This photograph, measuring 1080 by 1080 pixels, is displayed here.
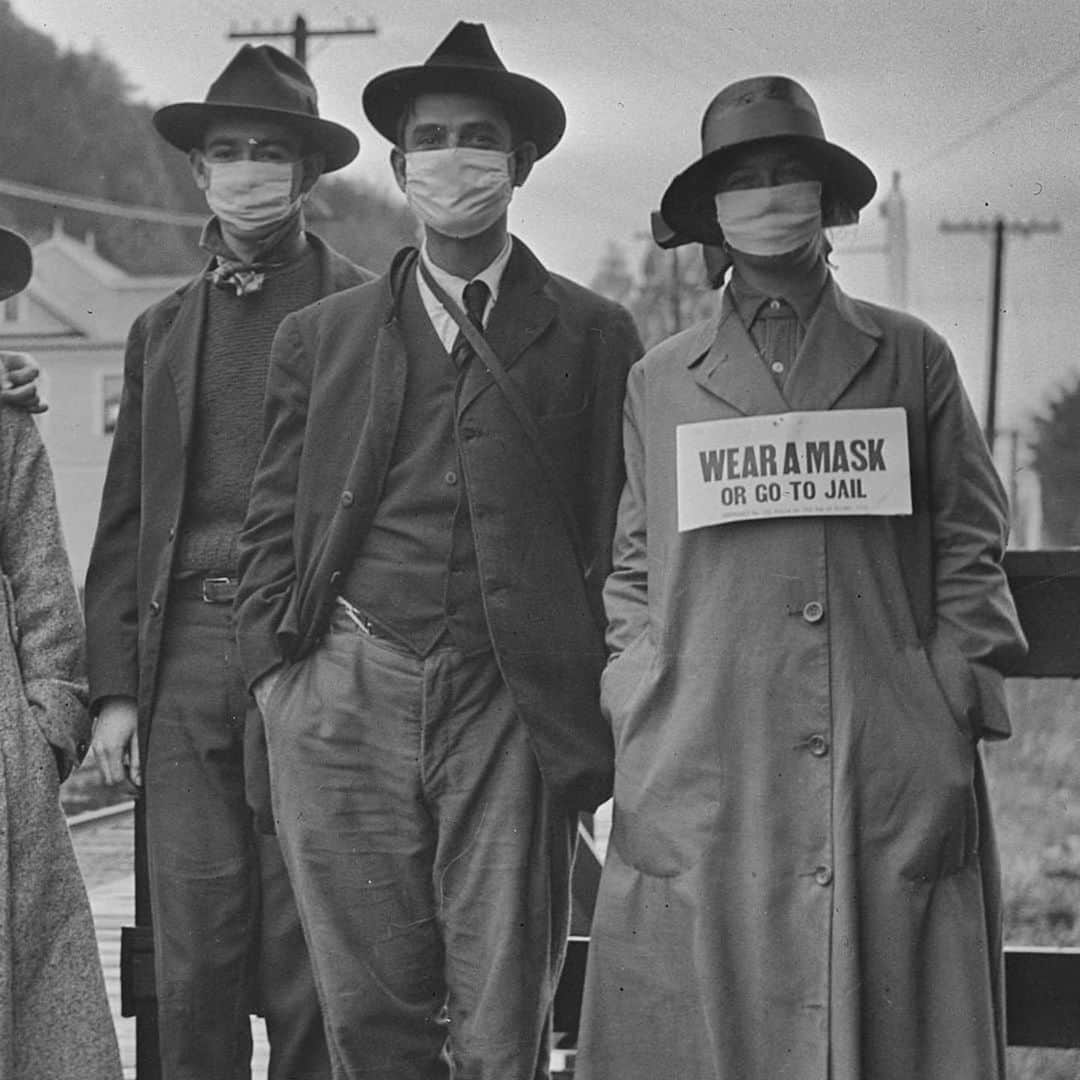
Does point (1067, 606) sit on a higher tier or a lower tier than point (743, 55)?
lower

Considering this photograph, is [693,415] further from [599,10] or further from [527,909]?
[599,10]

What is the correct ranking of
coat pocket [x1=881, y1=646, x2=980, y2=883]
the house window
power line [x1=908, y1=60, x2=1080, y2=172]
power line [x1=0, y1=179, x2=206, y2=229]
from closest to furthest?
coat pocket [x1=881, y1=646, x2=980, y2=883]
power line [x1=908, y1=60, x2=1080, y2=172]
the house window
power line [x1=0, y1=179, x2=206, y2=229]

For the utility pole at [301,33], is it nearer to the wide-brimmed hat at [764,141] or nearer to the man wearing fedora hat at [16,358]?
the man wearing fedora hat at [16,358]

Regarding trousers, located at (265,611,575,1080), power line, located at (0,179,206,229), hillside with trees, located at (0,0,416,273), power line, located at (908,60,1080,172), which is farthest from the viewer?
power line, located at (0,179,206,229)

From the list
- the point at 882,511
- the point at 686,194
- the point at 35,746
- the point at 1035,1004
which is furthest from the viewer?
the point at 1035,1004

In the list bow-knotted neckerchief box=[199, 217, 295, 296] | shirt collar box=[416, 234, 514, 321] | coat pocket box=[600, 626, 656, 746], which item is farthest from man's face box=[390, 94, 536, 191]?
coat pocket box=[600, 626, 656, 746]

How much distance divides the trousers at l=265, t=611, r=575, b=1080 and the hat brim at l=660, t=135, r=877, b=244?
2.82 ft

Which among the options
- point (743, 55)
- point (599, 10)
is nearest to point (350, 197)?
point (599, 10)

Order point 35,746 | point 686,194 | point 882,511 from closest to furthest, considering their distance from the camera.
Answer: point 882,511 < point 686,194 < point 35,746

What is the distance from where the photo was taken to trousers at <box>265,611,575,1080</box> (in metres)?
3.29

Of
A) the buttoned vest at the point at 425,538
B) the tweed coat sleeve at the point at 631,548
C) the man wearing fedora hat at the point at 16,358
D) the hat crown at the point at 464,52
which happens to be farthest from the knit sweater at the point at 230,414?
the tweed coat sleeve at the point at 631,548

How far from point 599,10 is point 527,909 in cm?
194

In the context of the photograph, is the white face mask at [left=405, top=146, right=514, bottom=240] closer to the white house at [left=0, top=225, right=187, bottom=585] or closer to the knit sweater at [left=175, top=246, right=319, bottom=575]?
the knit sweater at [left=175, top=246, right=319, bottom=575]

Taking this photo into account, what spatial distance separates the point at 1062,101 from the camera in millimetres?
4121
